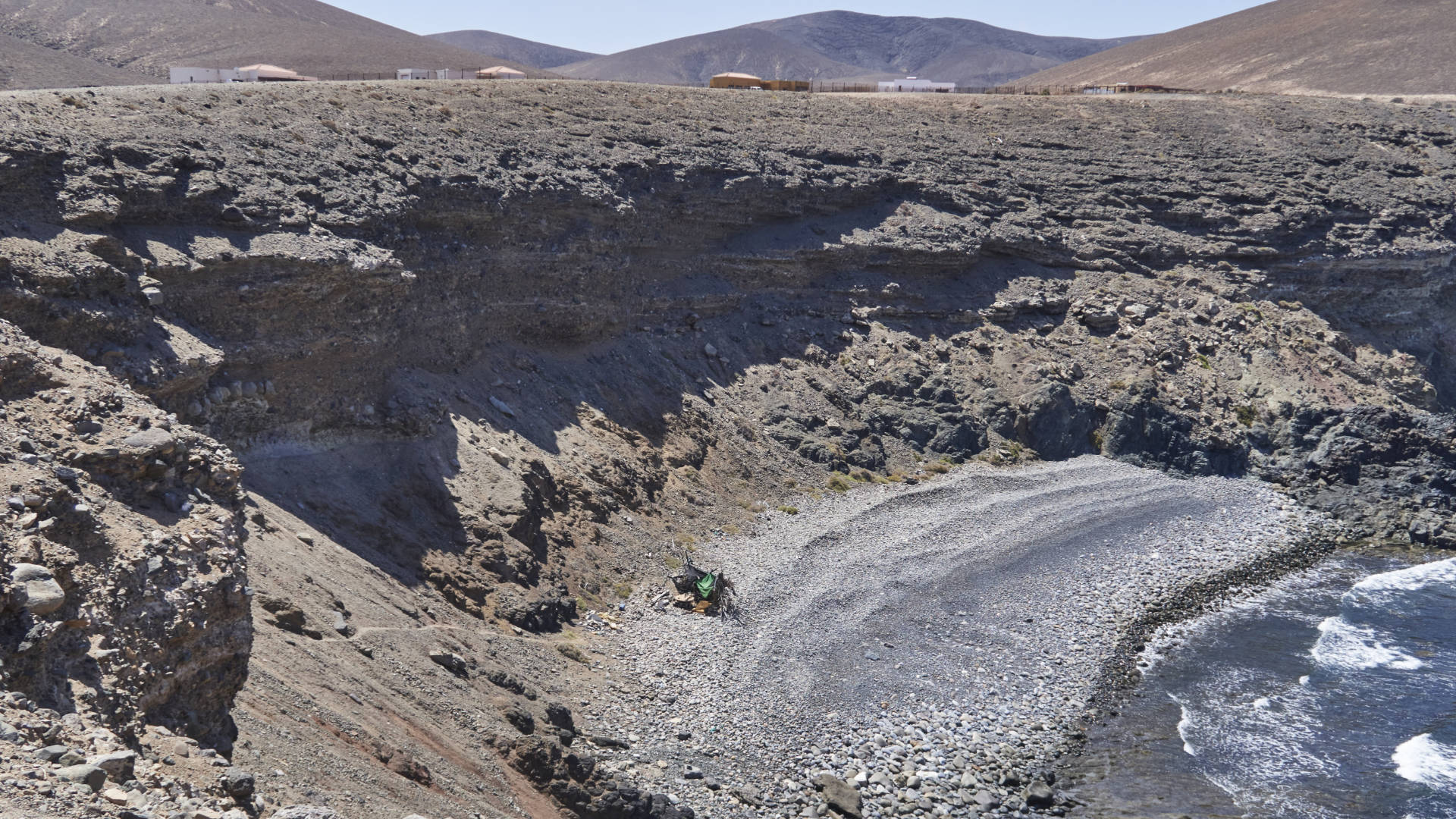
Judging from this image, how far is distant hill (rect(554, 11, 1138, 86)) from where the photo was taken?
381 ft

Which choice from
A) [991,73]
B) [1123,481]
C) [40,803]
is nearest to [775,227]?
[1123,481]

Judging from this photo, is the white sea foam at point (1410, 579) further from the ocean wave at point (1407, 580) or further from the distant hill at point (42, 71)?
the distant hill at point (42, 71)

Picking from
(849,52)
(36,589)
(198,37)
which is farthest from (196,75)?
(849,52)

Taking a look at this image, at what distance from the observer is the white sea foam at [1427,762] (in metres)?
21.8

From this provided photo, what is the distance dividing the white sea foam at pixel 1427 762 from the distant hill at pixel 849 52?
91007 mm

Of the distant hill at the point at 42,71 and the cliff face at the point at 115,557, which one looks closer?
the cliff face at the point at 115,557

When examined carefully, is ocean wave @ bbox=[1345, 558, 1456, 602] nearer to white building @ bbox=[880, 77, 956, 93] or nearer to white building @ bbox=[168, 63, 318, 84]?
white building @ bbox=[880, 77, 956, 93]

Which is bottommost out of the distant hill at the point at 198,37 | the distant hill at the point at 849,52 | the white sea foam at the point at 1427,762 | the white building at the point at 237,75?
the white sea foam at the point at 1427,762

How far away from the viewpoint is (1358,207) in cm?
4594

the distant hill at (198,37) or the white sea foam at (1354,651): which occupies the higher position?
the distant hill at (198,37)

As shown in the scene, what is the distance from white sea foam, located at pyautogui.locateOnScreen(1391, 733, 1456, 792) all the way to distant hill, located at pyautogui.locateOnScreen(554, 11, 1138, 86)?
9101cm

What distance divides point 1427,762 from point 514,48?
11959cm

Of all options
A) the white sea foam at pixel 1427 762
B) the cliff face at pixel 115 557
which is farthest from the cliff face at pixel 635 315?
the white sea foam at pixel 1427 762

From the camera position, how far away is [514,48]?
12469cm
